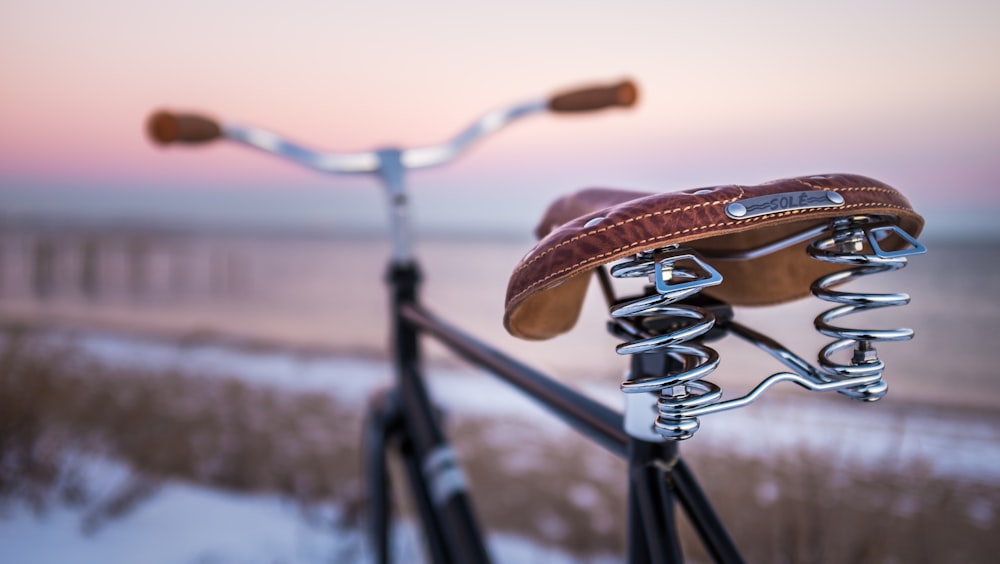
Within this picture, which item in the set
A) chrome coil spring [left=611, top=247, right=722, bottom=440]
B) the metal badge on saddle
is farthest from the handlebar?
chrome coil spring [left=611, top=247, right=722, bottom=440]

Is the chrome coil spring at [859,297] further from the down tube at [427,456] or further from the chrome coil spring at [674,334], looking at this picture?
the down tube at [427,456]

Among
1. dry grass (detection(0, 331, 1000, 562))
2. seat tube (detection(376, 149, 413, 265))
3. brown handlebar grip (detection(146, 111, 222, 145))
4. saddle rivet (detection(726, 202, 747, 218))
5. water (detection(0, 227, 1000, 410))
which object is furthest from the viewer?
water (detection(0, 227, 1000, 410))

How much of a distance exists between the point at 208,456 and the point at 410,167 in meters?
1.91

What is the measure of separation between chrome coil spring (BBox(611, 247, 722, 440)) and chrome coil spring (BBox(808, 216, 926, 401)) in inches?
5.0

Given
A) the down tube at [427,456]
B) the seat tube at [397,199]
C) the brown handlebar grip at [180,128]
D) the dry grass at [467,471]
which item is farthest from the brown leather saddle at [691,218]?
the dry grass at [467,471]

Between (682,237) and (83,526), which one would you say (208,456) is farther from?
(682,237)

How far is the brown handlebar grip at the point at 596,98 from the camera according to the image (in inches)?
58.6

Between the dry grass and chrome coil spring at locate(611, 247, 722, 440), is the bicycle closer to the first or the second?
chrome coil spring at locate(611, 247, 722, 440)

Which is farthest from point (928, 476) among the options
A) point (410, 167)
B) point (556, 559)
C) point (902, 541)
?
point (410, 167)

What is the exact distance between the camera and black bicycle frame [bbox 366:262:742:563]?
27.2 inches

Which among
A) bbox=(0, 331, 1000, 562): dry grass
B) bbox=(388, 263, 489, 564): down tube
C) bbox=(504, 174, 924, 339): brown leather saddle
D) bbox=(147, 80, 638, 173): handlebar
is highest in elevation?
bbox=(147, 80, 638, 173): handlebar

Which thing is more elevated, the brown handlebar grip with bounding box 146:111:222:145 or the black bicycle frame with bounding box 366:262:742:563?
Result: the brown handlebar grip with bounding box 146:111:222:145

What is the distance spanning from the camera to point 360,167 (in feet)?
4.82

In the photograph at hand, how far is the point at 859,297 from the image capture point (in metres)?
0.54
